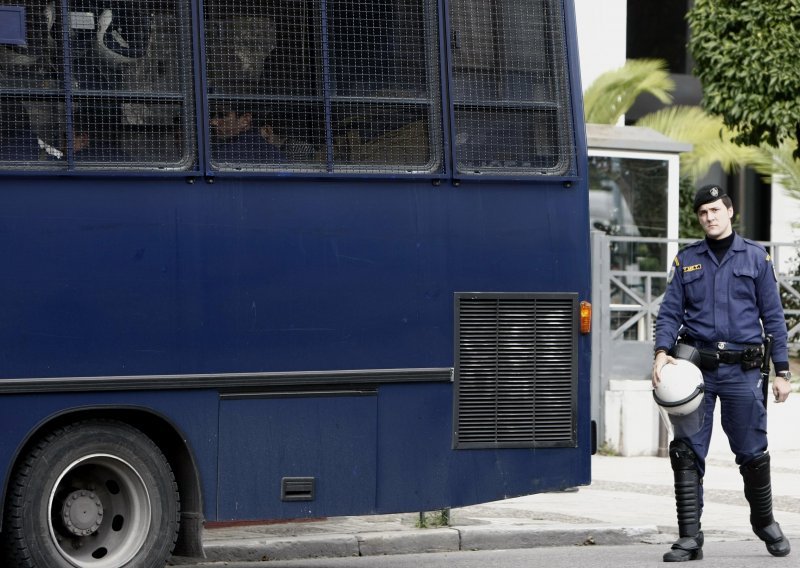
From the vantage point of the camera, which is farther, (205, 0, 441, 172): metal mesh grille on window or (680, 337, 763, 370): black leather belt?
(680, 337, 763, 370): black leather belt

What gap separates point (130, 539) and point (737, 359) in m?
3.30

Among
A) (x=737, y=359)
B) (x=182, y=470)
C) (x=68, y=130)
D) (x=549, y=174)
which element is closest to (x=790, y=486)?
(x=737, y=359)

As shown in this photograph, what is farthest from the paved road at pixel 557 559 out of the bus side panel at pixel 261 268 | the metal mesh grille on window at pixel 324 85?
the metal mesh grille on window at pixel 324 85

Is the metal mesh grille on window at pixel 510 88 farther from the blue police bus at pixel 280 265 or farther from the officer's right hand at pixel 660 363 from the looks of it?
the officer's right hand at pixel 660 363

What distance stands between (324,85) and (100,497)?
89.2 inches

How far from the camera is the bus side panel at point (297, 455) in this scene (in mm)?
7352

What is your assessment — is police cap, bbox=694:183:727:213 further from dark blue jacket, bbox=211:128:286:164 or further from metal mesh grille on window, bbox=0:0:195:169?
metal mesh grille on window, bbox=0:0:195:169

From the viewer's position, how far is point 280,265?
736 cm

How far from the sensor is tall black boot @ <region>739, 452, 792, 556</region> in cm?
829

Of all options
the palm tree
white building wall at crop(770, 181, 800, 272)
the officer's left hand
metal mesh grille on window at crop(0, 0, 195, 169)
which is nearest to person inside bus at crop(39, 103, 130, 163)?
metal mesh grille on window at crop(0, 0, 195, 169)

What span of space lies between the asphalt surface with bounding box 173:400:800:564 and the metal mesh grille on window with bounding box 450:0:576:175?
98.9 inches

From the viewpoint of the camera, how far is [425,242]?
762 centimetres

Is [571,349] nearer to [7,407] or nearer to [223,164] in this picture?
[223,164]

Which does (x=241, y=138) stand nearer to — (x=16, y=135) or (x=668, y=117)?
(x=16, y=135)
